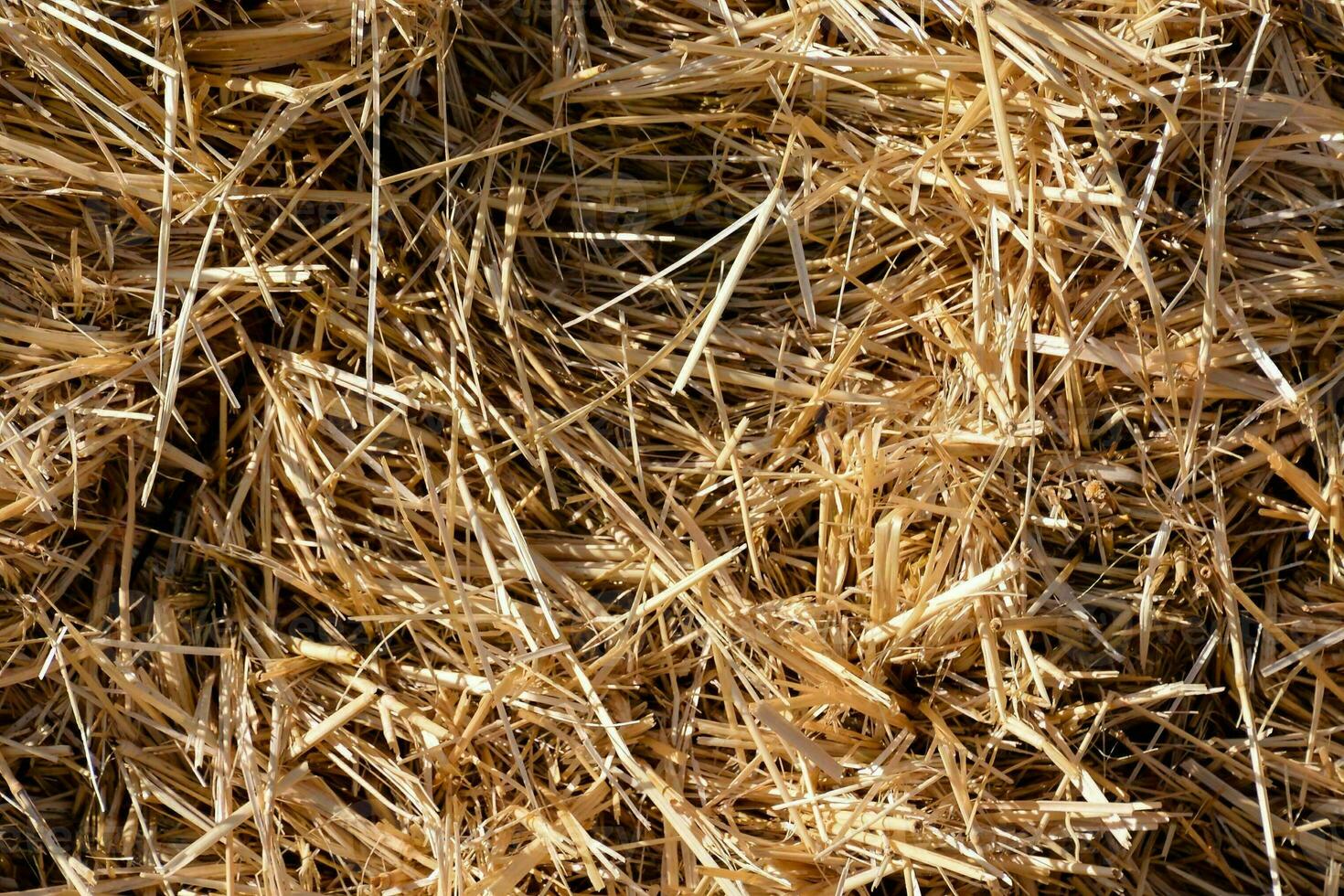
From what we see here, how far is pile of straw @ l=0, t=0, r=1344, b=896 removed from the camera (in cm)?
118

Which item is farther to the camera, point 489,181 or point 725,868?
point 489,181

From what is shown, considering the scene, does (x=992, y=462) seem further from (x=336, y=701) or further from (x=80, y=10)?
(x=80, y=10)

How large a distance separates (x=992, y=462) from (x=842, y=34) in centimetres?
50

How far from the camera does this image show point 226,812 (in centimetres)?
122

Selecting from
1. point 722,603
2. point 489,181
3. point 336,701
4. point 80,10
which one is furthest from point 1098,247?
point 80,10

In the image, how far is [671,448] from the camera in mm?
1285

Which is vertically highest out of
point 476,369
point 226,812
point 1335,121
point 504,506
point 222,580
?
point 1335,121

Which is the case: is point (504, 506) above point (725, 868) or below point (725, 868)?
above

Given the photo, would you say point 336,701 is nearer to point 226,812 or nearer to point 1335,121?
point 226,812

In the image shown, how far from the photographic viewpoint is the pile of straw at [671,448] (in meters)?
1.18

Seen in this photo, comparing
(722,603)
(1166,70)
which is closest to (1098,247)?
(1166,70)

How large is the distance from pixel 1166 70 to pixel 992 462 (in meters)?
0.44

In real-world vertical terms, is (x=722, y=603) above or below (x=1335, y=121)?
below

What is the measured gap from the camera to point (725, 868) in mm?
1147
